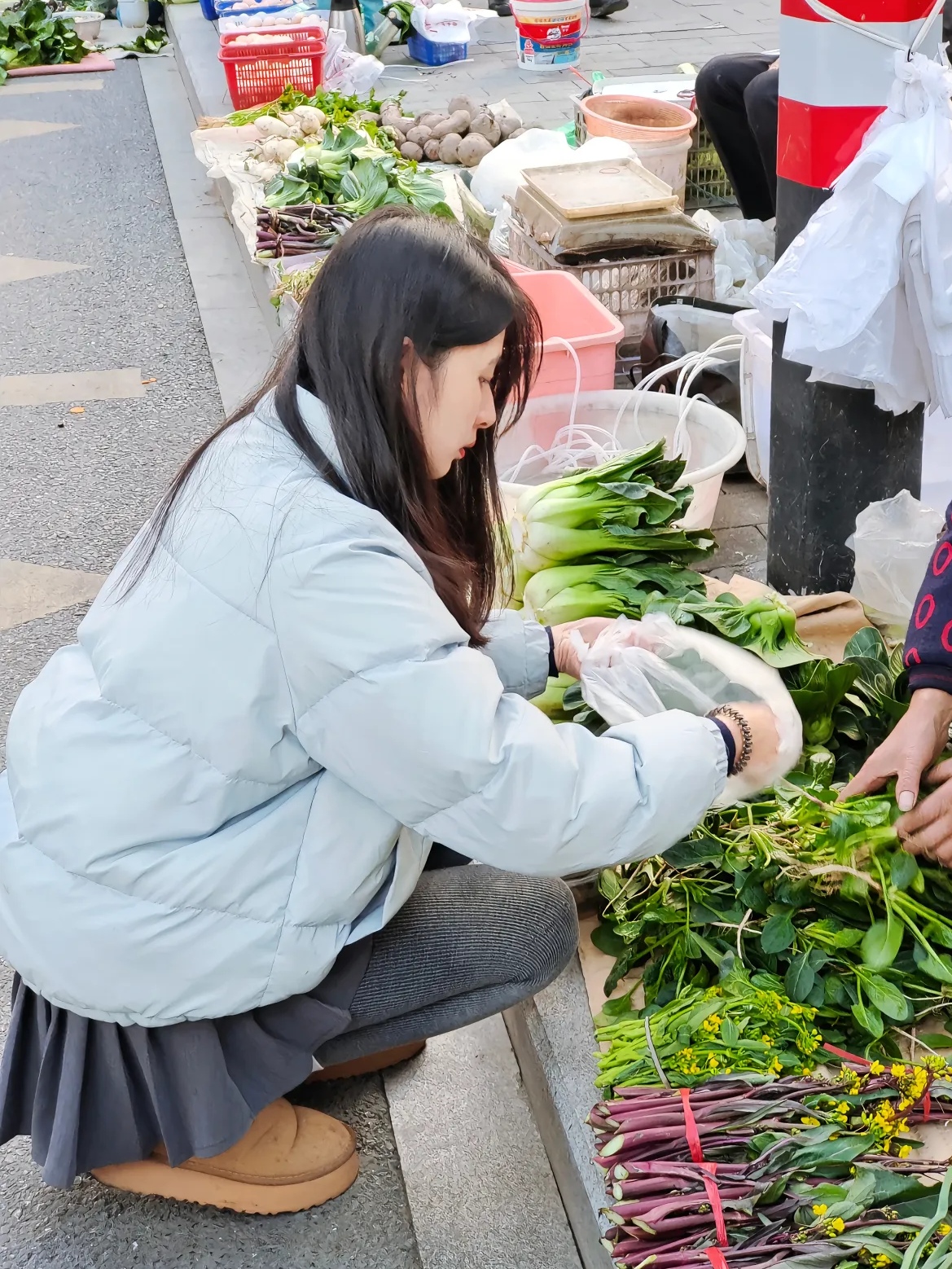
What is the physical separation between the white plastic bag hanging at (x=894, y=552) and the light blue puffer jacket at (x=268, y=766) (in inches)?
48.7

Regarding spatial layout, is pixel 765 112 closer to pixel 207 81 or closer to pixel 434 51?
pixel 434 51

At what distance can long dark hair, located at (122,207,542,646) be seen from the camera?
1.61 metres

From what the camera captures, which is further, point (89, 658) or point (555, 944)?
point (555, 944)

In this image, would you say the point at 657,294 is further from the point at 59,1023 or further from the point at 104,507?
the point at 59,1023

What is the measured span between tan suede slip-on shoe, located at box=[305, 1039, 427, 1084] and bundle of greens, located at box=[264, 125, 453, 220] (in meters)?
4.11

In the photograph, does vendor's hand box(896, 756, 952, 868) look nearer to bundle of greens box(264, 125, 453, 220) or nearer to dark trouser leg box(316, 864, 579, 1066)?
dark trouser leg box(316, 864, 579, 1066)

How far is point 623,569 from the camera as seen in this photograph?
2.99 meters

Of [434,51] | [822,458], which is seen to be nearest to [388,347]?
[822,458]

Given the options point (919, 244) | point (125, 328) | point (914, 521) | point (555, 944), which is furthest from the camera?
point (125, 328)

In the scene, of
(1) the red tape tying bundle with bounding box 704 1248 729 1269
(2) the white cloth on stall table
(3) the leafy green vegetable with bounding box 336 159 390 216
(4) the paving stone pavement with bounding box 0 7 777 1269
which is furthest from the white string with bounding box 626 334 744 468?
(3) the leafy green vegetable with bounding box 336 159 390 216

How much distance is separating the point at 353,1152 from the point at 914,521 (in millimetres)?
1817

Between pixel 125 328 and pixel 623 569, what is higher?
pixel 623 569

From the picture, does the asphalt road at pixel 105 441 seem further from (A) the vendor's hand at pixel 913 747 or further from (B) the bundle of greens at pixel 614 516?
(B) the bundle of greens at pixel 614 516

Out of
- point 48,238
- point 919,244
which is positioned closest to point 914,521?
point 919,244
